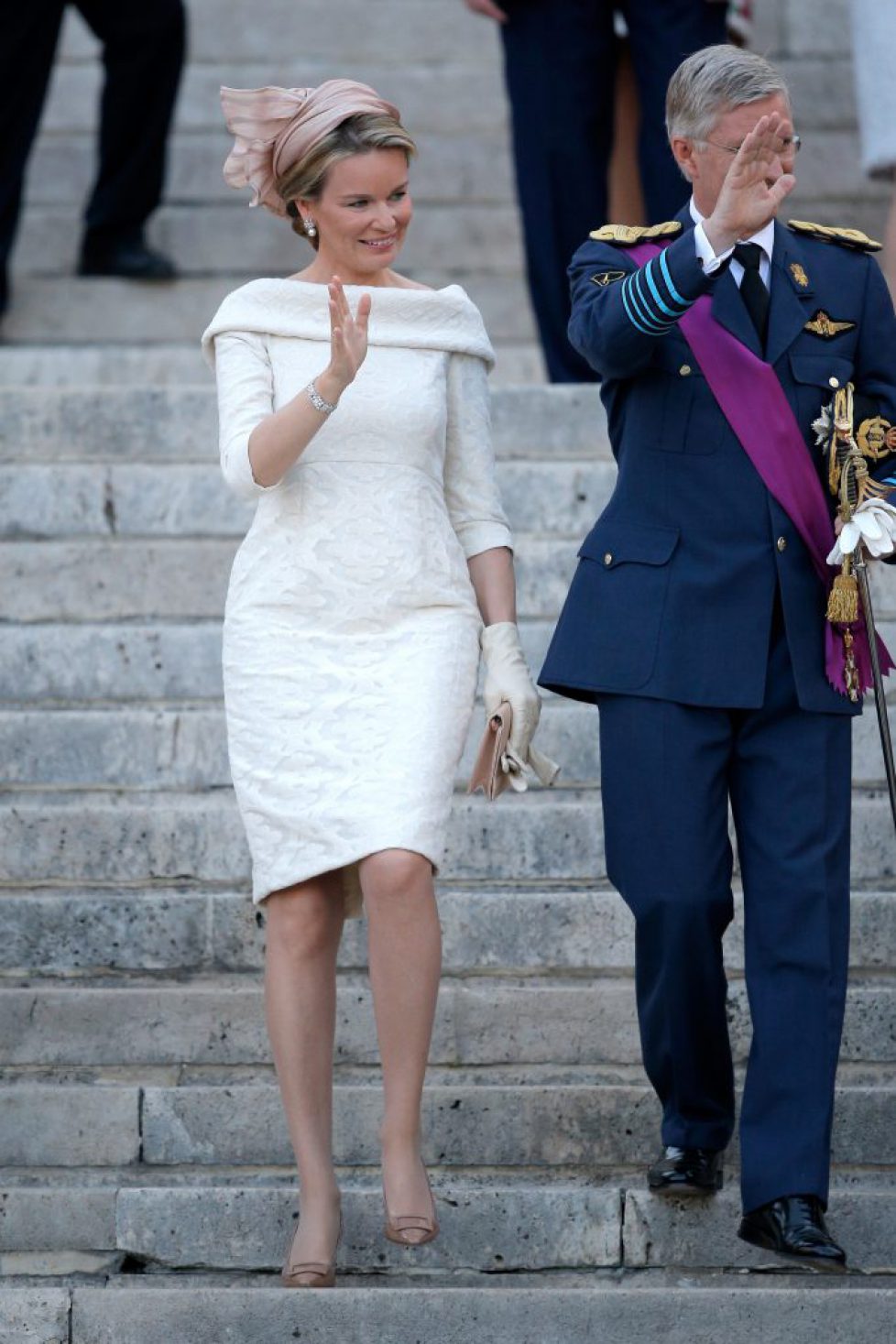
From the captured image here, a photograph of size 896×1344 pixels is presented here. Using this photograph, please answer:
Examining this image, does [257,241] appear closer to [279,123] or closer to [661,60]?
[661,60]

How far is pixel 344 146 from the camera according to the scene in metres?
3.88

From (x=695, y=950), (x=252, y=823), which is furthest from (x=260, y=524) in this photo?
(x=695, y=950)

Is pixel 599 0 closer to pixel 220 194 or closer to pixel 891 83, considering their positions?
pixel 891 83

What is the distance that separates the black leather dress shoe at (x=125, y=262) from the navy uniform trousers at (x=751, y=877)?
441 cm

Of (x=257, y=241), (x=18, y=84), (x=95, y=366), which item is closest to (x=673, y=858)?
(x=95, y=366)

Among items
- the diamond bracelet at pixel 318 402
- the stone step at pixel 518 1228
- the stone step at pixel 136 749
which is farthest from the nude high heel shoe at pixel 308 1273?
the stone step at pixel 136 749

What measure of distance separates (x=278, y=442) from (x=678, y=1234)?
147cm

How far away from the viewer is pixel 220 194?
8352 millimetres

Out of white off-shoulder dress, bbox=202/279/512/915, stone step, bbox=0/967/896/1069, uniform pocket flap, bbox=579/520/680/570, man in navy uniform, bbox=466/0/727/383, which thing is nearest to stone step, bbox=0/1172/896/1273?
stone step, bbox=0/967/896/1069

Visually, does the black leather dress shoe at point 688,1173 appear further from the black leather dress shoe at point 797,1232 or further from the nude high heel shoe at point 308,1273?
the nude high heel shoe at point 308,1273

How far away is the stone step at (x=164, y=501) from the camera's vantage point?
228 inches

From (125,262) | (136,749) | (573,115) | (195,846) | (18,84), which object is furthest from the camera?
(125,262)

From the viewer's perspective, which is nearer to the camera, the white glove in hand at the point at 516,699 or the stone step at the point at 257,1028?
the white glove in hand at the point at 516,699

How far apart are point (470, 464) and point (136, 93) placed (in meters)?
3.98
